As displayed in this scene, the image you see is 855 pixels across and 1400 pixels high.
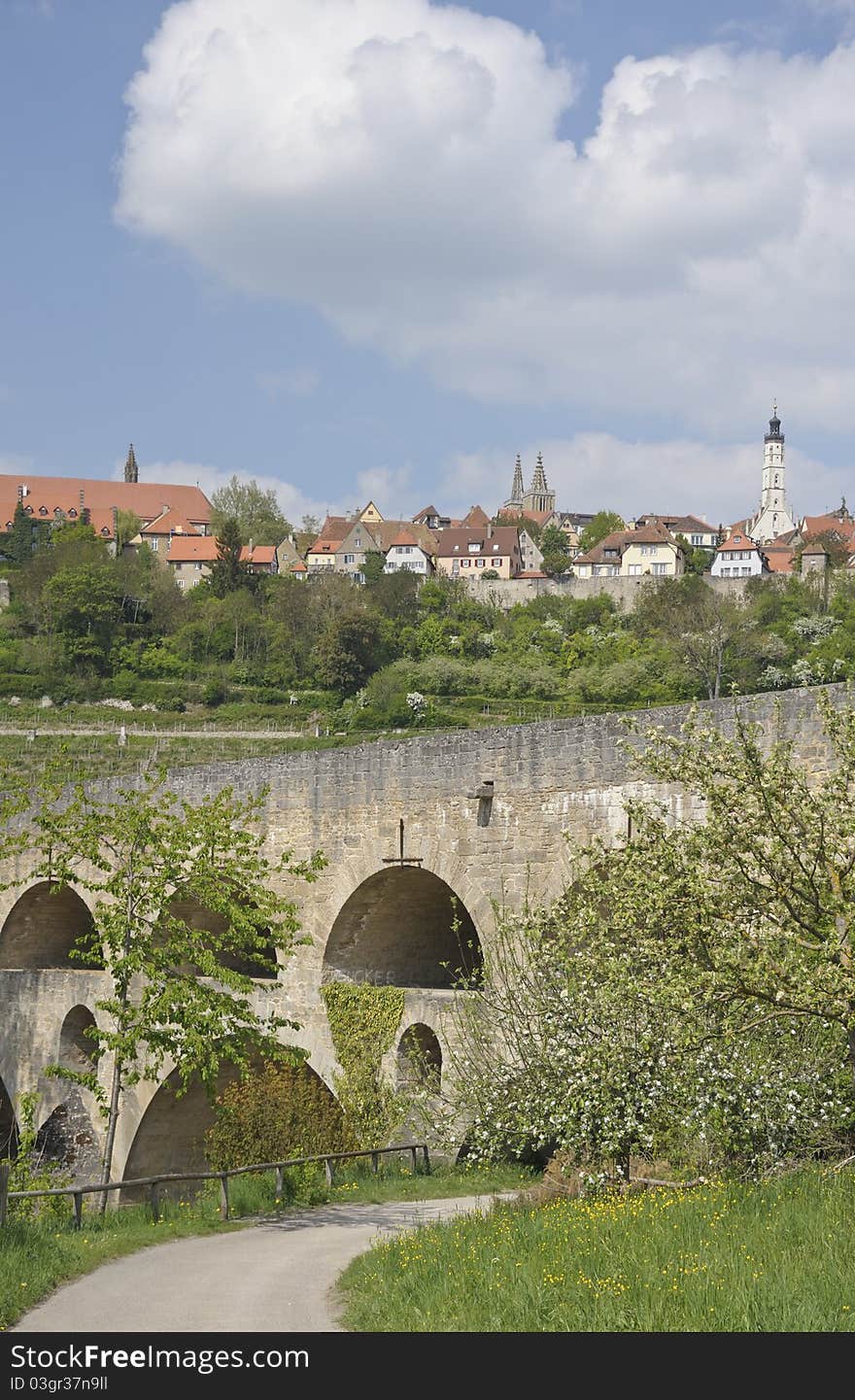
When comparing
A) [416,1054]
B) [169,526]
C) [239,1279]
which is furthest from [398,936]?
[169,526]

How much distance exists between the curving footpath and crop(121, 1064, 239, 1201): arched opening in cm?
842

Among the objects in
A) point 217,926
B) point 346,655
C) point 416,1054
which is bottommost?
point 416,1054

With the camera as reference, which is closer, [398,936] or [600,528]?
[398,936]

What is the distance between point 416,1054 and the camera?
1788cm

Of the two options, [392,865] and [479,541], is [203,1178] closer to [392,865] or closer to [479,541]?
[392,865]

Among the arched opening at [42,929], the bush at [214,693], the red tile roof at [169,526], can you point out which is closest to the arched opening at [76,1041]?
the arched opening at [42,929]

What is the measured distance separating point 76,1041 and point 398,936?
7260 millimetres

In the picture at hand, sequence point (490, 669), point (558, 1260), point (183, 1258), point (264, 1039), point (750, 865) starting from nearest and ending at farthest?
point (558, 1260)
point (750, 865)
point (183, 1258)
point (264, 1039)
point (490, 669)
